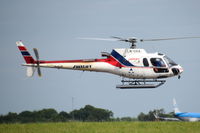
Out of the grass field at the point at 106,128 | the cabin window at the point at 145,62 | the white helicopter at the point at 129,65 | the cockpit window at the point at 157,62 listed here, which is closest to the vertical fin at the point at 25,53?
the white helicopter at the point at 129,65

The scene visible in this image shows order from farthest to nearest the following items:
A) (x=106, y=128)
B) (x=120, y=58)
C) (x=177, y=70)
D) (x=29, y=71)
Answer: (x=120, y=58)
(x=177, y=70)
(x=29, y=71)
(x=106, y=128)

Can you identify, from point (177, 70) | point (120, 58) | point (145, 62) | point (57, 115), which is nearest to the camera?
point (145, 62)

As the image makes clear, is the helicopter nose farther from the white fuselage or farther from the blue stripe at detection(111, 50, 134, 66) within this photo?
the blue stripe at detection(111, 50, 134, 66)

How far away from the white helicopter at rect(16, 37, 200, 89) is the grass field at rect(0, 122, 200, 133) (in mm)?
11192

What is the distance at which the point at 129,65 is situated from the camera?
44094 millimetres

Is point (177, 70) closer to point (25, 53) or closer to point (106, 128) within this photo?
point (25, 53)

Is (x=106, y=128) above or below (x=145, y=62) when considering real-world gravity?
below

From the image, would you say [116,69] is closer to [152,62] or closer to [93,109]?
[152,62]

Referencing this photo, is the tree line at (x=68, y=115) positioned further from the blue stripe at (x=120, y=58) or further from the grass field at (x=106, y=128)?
the grass field at (x=106, y=128)

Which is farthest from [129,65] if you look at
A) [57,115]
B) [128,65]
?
[57,115]

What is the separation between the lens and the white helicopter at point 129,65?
43781 mm

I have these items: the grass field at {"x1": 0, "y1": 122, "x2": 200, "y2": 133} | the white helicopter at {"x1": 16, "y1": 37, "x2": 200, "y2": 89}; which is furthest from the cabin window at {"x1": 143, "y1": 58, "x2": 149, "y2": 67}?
the grass field at {"x1": 0, "y1": 122, "x2": 200, "y2": 133}

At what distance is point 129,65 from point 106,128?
46.9 ft

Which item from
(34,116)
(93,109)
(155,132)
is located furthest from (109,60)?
(93,109)
